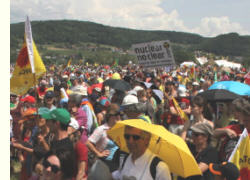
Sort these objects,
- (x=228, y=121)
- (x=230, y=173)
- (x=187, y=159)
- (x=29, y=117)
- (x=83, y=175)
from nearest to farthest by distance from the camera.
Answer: (x=230, y=173) → (x=187, y=159) → (x=83, y=175) → (x=228, y=121) → (x=29, y=117)

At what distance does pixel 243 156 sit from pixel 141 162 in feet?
3.49

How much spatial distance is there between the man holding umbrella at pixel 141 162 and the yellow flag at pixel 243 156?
0.78 meters

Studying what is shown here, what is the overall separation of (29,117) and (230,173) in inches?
137

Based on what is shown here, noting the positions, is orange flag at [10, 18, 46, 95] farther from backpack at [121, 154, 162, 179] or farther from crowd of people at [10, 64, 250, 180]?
backpack at [121, 154, 162, 179]

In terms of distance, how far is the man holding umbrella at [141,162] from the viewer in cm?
258

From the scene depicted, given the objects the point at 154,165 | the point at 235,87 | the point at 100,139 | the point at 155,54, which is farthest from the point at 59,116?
the point at 155,54

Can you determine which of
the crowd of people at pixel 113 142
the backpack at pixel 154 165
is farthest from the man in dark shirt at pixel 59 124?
the backpack at pixel 154 165

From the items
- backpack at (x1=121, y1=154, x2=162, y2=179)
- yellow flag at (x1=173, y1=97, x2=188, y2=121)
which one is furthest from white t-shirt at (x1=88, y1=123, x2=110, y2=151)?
yellow flag at (x1=173, y1=97, x2=188, y2=121)

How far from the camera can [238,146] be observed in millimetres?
2977

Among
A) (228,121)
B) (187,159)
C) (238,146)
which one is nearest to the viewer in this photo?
(187,159)

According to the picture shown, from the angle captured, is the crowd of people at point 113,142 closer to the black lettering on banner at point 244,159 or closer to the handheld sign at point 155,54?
the black lettering on banner at point 244,159

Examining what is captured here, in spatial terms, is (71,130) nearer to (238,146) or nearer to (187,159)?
(187,159)

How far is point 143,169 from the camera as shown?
262 cm
